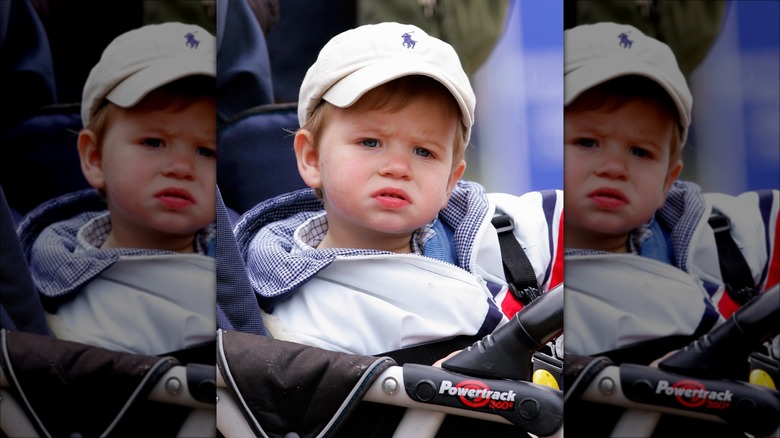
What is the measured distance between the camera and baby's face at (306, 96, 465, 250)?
2400 mm

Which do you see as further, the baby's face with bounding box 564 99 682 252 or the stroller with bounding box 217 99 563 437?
the baby's face with bounding box 564 99 682 252

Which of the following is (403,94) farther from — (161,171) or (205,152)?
(161,171)

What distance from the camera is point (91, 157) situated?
2.69 m

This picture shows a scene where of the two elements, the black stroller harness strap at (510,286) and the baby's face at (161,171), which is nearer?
the black stroller harness strap at (510,286)

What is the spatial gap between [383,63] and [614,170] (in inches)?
29.3

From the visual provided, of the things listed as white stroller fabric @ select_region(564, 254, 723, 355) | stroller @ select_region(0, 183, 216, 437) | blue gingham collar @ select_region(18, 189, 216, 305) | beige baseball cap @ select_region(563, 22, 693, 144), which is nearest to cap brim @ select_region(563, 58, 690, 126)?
beige baseball cap @ select_region(563, 22, 693, 144)

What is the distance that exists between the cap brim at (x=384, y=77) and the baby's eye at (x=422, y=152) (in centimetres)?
15

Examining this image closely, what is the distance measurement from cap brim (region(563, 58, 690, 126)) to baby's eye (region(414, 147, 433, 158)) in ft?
1.48

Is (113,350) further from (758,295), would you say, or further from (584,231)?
(758,295)

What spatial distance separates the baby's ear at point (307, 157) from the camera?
8.21 ft

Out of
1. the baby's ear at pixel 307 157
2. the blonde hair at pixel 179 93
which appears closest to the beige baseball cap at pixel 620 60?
the baby's ear at pixel 307 157

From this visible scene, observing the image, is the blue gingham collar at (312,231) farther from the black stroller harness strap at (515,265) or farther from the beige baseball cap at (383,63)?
the black stroller harness strap at (515,265)

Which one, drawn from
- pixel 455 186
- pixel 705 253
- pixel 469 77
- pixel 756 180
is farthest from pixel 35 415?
pixel 756 180

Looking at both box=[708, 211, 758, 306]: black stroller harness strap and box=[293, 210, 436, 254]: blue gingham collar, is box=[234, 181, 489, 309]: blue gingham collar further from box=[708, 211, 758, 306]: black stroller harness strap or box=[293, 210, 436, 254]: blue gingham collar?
box=[708, 211, 758, 306]: black stroller harness strap
